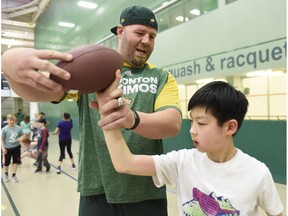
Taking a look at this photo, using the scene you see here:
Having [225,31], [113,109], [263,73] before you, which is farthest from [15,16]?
[113,109]

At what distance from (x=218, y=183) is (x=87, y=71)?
2.46ft

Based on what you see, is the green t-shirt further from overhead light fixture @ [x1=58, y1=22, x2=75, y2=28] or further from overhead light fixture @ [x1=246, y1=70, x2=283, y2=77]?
overhead light fixture @ [x1=58, y1=22, x2=75, y2=28]

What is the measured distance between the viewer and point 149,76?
147 centimetres

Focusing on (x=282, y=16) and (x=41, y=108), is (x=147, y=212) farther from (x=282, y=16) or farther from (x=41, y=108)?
(x=41, y=108)

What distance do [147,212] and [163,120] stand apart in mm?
540

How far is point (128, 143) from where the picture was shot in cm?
139

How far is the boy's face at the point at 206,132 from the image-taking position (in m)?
1.25

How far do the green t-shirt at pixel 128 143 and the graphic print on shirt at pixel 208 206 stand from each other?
0.21 meters

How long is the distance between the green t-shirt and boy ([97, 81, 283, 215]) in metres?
0.11

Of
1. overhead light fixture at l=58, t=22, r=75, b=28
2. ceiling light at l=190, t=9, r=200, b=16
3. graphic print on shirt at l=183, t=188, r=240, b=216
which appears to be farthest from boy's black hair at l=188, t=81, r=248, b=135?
overhead light fixture at l=58, t=22, r=75, b=28

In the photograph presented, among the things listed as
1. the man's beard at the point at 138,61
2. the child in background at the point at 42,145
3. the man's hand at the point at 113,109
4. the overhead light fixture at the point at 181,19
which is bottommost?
the child in background at the point at 42,145

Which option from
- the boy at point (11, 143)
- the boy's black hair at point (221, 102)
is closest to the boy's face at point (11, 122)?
the boy at point (11, 143)

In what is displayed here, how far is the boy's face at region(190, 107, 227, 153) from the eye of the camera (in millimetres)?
1250

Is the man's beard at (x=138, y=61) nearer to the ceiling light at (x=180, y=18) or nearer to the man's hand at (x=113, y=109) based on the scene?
the man's hand at (x=113, y=109)
